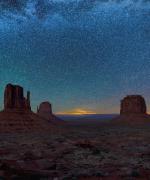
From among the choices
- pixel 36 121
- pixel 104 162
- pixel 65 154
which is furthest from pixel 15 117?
pixel 104 162

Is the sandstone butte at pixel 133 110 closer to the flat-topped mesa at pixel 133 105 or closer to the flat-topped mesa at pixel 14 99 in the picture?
the flat-topped mesa at pixel 133 105

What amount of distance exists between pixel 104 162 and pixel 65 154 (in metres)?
8.58

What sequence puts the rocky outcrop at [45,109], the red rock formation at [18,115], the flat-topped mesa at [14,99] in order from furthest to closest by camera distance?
the rocky outcrop at [45,109] → the flat-topped mesa at [14,99] → the red rock formation at [18,115]

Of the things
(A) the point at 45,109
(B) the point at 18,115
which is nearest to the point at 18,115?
(B) the point at 18,115

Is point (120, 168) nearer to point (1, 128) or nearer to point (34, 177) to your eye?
point (34, 177)

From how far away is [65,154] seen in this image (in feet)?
153

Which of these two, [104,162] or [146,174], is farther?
[104,162]

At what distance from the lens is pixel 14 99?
116125mm

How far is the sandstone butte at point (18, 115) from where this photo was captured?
9919cm

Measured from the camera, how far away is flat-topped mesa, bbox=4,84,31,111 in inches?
4513

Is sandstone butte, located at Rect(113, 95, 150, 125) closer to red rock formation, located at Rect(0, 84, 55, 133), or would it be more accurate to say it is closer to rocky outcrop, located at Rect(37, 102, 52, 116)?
rocky outcrop, located at Rect(37, 102, 52, 116)

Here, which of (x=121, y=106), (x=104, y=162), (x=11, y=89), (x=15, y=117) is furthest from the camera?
(x=121, y=106)

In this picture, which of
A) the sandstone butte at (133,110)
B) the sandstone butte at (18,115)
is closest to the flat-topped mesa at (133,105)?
the sandstone butte at (133,110)

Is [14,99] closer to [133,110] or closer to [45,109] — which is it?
[133,110]
